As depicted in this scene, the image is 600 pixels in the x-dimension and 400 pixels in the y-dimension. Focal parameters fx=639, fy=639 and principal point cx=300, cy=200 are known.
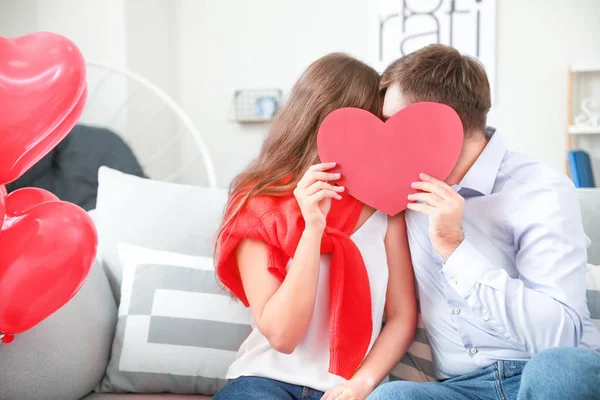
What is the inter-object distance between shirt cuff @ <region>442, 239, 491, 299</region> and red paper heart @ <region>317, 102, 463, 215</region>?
0.14 metres

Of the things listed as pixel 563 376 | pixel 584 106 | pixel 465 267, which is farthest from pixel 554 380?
pixel 584 106

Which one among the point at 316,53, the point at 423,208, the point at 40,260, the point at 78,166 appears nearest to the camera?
the point at 40,260

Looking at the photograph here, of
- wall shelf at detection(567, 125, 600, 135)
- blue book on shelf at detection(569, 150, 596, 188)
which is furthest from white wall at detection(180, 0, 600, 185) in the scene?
blue book on shelf at detection(569, 150, 596, 188)

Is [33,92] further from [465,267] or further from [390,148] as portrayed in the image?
[465,267]

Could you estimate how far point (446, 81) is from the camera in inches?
44.6

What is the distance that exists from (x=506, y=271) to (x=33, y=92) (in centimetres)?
80

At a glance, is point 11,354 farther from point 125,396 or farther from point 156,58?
point 156,58

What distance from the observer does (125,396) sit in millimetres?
1316

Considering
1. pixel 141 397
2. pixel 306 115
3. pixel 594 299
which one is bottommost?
pixel 141 397

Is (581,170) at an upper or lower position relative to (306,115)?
lower

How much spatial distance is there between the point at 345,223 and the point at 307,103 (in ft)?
0.77

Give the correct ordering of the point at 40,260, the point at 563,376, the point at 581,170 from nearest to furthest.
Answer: the point at 563,376 → the point at 40,260 → the point at 581,170

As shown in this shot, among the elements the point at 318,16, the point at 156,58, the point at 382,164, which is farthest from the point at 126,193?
the point at 318,16

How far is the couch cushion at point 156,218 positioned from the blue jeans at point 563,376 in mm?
760
